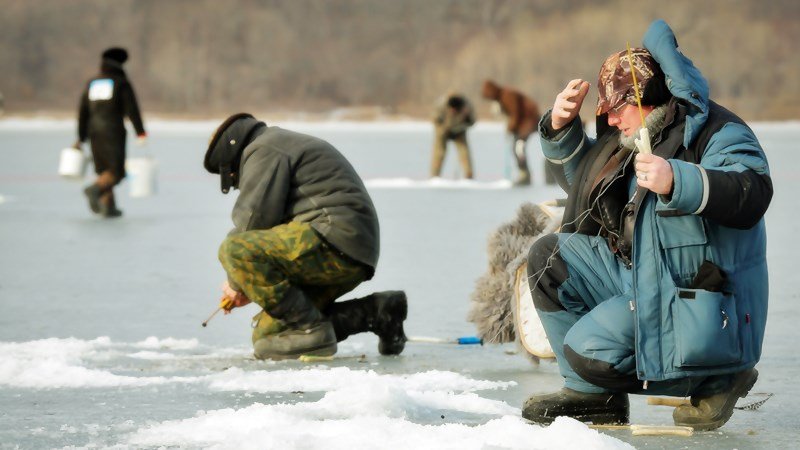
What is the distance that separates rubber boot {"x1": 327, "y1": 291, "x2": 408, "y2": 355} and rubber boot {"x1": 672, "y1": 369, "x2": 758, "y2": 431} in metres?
1.88

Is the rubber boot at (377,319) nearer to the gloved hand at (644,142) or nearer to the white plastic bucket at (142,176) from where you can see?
the gloved hand at (644,142)

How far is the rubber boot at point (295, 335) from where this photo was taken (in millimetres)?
5605

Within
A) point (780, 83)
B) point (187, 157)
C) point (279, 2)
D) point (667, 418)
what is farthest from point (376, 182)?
point (279, 2)

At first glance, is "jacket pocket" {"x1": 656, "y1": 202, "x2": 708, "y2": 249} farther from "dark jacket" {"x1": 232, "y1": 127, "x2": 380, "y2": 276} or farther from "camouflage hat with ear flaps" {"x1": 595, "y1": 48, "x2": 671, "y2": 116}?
"dark jacket" {"x1": 232, "y1": 127, "x2": 380, "y2": 276}

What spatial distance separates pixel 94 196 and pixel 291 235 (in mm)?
7804

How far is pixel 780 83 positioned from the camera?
60.2 m

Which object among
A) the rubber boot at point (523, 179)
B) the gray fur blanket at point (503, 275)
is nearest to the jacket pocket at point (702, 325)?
the gray fur blanket at point (503, 275)

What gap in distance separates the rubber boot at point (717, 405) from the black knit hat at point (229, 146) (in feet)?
7.32

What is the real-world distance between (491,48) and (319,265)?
60769 millimetres

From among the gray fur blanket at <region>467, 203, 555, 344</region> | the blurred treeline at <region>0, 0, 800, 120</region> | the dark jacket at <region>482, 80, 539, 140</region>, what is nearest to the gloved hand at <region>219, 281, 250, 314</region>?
the gray fur blanket at <region>467, 203, 555, 344</region>

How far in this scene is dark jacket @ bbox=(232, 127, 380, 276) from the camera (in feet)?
18.3

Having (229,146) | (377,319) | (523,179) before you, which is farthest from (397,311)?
(523,179)

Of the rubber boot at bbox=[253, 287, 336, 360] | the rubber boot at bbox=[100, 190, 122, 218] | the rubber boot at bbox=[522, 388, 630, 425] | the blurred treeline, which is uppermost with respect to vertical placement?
the blurred treeline

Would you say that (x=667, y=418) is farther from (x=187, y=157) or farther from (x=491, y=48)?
(x=491, y=48)
